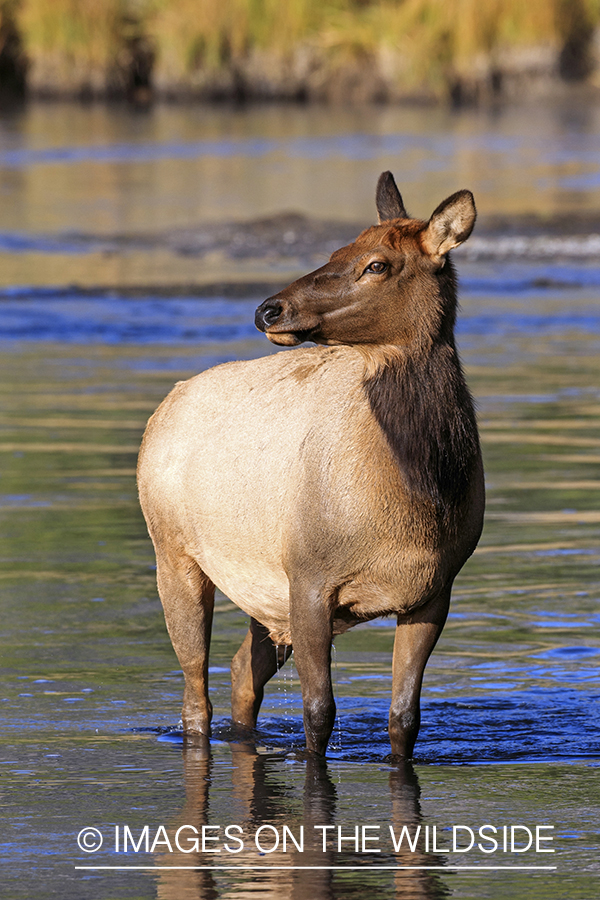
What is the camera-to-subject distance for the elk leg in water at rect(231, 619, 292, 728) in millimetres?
6883

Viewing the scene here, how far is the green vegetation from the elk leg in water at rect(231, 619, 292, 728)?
126 feet

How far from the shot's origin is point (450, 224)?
19.5 feet

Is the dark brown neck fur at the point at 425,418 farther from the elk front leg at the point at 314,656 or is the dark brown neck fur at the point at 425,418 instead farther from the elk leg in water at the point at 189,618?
the elk leg in water at the point at 189,618

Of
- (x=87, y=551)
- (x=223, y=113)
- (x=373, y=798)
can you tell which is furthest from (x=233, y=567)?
(x=223, y=113)

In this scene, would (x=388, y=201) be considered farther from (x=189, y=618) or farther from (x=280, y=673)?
(x=280, y=673)

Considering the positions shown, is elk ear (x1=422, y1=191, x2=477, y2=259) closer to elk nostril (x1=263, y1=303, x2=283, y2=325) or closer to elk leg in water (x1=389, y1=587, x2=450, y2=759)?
elk nostril (x1=263, y1=303, x2=283, y2=325)

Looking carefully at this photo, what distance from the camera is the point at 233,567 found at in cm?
655

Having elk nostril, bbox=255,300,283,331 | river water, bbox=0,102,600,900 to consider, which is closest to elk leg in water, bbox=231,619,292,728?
river water, bbox=0,102,600,900

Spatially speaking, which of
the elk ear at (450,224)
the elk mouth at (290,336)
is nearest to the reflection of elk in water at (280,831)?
the elk mouth at (290,336)

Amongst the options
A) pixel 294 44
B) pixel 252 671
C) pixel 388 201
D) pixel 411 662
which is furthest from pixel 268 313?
pixel 294 44

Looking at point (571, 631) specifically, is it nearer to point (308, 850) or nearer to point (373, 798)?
point (373, 798)

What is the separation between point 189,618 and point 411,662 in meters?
1.09

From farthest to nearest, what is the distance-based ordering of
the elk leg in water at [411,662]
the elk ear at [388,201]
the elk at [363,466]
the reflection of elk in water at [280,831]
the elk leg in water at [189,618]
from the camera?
1. the elk leg in water at [189,618]
2. the elk ear at [388,201]
3. the elk leg in water at [411,662]
4. the elk at [363,466]
5. the reflection of elk in water at [280,831]

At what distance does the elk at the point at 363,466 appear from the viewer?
19.6ft
